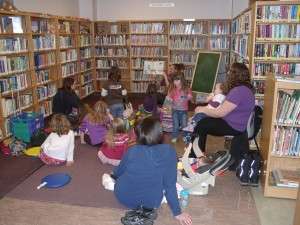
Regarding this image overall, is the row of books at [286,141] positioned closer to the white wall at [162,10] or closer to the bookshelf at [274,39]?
the bookshelf at [274,39]

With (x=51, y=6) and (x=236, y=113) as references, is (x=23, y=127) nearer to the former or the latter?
(x=236, y=113)

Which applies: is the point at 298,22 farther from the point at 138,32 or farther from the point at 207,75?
the point at 138,32

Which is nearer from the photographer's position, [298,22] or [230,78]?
[230,78]

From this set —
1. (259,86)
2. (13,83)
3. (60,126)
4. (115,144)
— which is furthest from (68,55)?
(259,86)

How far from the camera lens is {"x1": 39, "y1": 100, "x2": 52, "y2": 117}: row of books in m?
6.15

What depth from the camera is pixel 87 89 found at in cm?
852

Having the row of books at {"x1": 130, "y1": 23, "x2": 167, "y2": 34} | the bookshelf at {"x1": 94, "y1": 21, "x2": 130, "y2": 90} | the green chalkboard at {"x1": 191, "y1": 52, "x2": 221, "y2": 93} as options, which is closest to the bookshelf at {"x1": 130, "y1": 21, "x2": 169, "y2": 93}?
the row of books at {"x1": 130, "y1": 23, "x2": 167, "y2": 34}

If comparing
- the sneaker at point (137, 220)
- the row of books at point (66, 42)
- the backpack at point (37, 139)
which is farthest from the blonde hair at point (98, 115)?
the row of books at point (66, 42)

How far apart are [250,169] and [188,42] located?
538 cm

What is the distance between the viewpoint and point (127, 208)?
9.86 ft

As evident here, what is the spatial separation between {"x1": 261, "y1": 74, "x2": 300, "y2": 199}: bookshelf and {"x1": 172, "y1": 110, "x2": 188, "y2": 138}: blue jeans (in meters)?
1.97

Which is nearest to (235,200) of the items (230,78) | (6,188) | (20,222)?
(230,78)

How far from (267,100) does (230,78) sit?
0.60 meters

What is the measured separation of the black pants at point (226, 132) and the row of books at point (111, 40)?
5266mm
